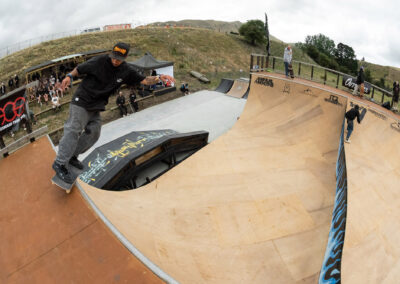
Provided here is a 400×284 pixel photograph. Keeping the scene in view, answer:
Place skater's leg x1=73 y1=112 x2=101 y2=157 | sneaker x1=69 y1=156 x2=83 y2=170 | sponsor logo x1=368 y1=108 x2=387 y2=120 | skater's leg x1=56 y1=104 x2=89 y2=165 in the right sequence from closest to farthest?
skater's leg x1=56 y1=104 x2=89 y2=165
skater's leg x1=73 y1=112 x2=101 y2=157
sneaker x1=69 y1=156 x2=83 y2=170
sponsor logo x1=368 y1=108 x2=387 y2=120

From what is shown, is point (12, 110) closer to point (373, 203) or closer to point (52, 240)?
point (52, 240)

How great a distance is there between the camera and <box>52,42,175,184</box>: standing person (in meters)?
3.09

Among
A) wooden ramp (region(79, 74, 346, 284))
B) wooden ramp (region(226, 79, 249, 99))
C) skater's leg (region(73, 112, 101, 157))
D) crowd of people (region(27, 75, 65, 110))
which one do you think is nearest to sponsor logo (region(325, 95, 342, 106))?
wooden ramp (region(79, 74, 346, 284))

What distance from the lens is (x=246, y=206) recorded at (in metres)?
5.33

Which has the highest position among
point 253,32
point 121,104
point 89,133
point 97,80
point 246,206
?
point 253,32

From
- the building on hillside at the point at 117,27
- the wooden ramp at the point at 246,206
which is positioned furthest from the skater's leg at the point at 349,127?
the building on hillside at the point at 117,27

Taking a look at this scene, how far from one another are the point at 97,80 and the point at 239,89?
54.9ft

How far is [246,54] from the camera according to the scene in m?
40.8

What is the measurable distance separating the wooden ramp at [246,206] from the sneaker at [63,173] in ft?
1.74

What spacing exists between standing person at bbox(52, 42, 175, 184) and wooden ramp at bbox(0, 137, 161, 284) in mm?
434

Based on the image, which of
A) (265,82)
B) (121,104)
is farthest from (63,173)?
(121,104)

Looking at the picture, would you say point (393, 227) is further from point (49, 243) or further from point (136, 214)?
point (49, 243)

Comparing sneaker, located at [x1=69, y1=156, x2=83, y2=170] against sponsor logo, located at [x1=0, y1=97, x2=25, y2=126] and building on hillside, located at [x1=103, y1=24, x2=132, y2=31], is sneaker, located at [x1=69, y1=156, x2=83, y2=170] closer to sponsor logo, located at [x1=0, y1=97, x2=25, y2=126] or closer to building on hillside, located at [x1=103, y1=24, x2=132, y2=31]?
sponsor logo, located at [x1=0, y1=97, x2=25, y2=126]

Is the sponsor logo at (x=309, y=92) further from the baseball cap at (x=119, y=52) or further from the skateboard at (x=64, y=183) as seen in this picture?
the skateboard at (x=64, y=183)
